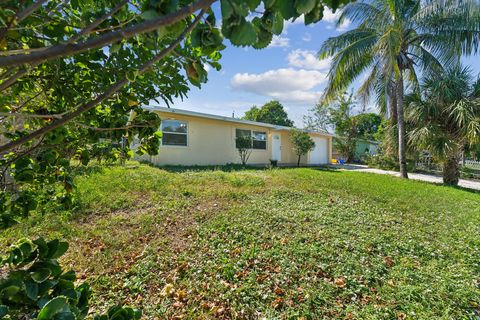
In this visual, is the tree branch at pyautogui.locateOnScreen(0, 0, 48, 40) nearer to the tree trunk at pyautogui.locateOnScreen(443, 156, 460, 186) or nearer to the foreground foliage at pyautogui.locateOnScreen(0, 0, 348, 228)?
the foreground foliage at pyautogui.locateOnScreen(0, 0, 348, 228)

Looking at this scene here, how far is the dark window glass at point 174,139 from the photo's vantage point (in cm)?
1273

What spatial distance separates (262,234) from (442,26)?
12.8m

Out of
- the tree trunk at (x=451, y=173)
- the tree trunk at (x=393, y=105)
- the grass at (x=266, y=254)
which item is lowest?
the grass at (x=266, y=254)

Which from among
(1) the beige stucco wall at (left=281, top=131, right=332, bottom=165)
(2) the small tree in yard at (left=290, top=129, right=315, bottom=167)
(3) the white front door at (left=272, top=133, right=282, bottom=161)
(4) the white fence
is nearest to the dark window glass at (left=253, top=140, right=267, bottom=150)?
(3) the white front door at (left=272, top=133, right=282, bottom=161)

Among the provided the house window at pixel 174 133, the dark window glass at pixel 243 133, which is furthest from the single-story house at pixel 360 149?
the house window at pixel 174 133

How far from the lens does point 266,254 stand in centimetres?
367

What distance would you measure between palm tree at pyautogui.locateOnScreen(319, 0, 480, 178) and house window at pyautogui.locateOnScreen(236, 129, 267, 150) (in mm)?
5714

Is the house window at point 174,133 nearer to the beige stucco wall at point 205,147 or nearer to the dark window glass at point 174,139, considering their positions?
the dark window glass at point 174,139

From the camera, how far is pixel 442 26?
1103 centimetres

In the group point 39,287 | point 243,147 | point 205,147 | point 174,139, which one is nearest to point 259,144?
point 243,147

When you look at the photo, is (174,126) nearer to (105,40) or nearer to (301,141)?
(301,141)

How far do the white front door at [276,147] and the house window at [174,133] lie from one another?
7.41m

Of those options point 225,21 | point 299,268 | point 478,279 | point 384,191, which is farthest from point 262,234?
point 384,191

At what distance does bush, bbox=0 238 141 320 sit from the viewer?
96cm
